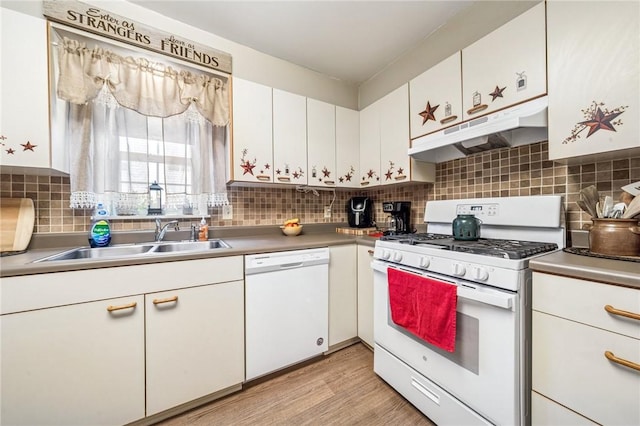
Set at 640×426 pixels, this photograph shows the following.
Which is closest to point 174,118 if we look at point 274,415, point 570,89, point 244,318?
point 244,318

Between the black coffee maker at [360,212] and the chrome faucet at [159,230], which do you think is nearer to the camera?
the chrome faucet at [159,230]

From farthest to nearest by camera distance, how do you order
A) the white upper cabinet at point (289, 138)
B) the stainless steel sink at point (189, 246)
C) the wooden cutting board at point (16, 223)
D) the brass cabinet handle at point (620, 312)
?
the white upper cabinet at point (289, 138) < the stainless steel sink at point (189, 246) < the wooden cutting board at point (16, 223) < the brass cabinet handle at point (620, 312)

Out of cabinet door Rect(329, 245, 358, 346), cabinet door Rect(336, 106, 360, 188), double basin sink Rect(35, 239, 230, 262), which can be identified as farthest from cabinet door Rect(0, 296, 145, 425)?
cabinet door Rect(336, 106, 360, 188)

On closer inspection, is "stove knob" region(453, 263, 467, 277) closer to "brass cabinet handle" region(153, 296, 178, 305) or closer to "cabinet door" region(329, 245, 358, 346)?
"cabinet door" region(329, 245, 358, 346)

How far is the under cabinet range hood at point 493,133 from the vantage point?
3.80 ft

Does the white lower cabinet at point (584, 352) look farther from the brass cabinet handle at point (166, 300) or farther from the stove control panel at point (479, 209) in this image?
the brass cabinet handle at point (166, 300)

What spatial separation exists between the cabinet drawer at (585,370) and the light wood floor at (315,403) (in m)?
0.67

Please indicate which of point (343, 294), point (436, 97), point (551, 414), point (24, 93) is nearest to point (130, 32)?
point (24, 93)

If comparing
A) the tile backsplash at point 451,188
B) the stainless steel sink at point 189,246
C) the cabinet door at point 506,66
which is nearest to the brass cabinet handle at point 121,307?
the stainless steel sink at point 189,246

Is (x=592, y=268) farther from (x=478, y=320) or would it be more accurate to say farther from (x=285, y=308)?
(x=285, y=308)

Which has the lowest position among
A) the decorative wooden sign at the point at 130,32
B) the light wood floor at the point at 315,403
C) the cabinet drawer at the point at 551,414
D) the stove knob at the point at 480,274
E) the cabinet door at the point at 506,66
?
the light wood floor at the point at 315,403

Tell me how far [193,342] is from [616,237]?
203cm

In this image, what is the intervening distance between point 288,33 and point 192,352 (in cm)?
219

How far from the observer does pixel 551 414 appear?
894 millimetres
